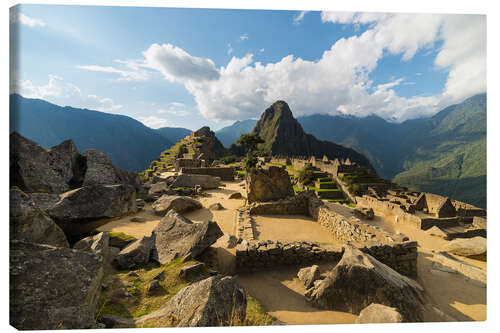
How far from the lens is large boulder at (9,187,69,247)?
11.0 ft

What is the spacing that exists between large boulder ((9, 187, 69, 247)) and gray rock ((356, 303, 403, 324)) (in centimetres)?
632

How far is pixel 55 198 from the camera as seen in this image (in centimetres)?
435

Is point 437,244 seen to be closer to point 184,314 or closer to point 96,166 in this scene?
point 184,314

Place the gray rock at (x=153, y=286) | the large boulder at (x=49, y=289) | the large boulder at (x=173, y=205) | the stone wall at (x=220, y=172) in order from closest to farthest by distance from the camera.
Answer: the large boulder at (x=49, y=289)
the gray rock at (x=153, y=286)
the large boulder at (x=173, y=205)
the stone wall at (x=220, y=172)

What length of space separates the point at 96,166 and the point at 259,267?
23.4 ft

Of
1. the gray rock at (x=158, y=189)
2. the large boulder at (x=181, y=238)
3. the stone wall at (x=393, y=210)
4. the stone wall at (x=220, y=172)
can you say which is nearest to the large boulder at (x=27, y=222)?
the large boulder at (x=181, y=238)

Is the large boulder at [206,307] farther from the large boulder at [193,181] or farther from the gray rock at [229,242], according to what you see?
the large boulder at [193,181]

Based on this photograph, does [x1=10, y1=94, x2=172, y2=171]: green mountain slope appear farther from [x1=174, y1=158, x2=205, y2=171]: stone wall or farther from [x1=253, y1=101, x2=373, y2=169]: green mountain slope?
[x1=174, y1=158, x2=205, y2=171]: stone wall

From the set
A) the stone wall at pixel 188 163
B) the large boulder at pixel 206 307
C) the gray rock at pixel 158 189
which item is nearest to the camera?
the large boulder at pixel 206 307

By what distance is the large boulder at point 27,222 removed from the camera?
3.37m

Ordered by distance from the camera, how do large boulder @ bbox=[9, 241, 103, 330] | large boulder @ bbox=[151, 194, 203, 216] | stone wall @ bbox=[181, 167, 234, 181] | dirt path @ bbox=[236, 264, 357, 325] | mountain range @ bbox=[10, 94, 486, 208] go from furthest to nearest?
mountain range @ bbox=[10, 94, 486, 208], stone wall @ bbox=[181, 167, 234, 181], large boulder @ bbox=[151, 194, 203, 216], dirt path @ bbox=[236, 264, 357, 325], large boulder @ bbox=[9, 241, 103, 330]

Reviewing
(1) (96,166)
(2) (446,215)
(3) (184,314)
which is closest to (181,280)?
(3) (184,314)

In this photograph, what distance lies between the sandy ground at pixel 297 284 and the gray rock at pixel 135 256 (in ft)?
7.39

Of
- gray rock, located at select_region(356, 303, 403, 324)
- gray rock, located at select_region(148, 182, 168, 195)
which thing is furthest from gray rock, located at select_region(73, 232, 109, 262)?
gray rock, located at select_region(148, 182, 168, 195)
